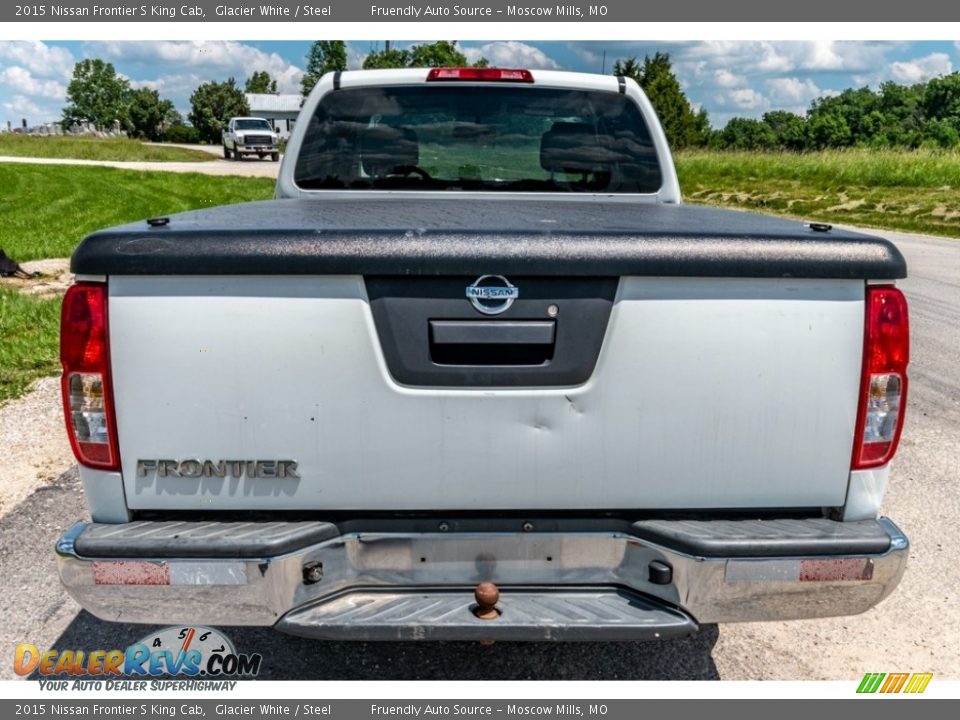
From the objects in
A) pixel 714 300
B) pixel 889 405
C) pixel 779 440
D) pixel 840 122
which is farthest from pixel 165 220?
pixel 840 122

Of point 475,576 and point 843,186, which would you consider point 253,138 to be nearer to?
point 843,186

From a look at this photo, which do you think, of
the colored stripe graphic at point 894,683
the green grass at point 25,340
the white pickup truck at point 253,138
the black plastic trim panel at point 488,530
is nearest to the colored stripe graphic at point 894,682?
the colored stripe graphic at point 894,683

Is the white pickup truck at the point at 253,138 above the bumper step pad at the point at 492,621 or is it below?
above

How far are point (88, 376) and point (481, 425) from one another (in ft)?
3.71

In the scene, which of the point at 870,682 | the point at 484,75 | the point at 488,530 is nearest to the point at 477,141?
the point at 484,75

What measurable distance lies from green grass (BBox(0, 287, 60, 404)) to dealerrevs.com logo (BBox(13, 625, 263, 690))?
3707 millimetres

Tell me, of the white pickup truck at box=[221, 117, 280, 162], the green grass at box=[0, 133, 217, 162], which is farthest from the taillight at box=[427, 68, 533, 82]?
the green grass at box=[0, 133, 217, 162]

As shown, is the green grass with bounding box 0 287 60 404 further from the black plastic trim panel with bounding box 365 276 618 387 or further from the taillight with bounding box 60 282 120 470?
the black plastic trim panel with bounding box 365 276 618 387

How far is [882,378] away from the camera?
266 cm

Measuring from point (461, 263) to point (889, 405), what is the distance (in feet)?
4.40

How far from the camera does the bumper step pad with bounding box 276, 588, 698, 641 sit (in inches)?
102

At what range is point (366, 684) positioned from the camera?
3.32 m

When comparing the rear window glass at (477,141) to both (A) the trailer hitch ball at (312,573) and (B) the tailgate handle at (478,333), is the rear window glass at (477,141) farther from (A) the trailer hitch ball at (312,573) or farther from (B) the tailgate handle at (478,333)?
(A) the trailer hitch ball at (312,573)

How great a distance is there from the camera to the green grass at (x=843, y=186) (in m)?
22.0
